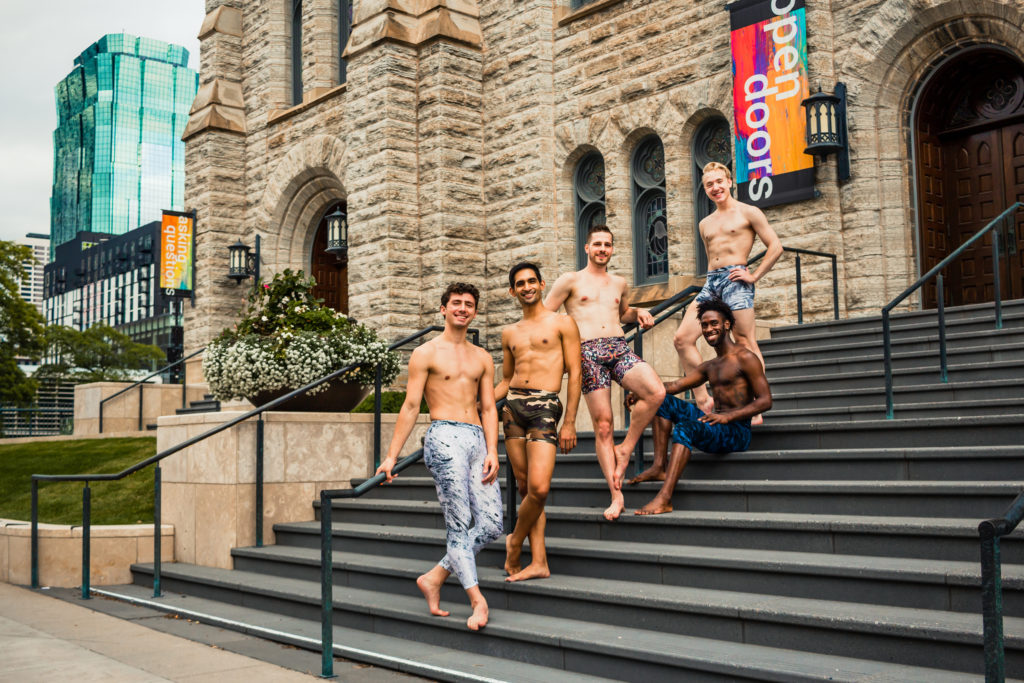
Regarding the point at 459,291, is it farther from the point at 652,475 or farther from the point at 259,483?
the point at 259,483

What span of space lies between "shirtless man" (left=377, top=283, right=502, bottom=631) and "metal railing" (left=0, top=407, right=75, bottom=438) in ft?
76.2

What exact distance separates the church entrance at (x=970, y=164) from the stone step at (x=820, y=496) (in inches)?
254

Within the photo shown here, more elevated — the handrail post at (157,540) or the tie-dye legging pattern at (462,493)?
the tie-dye legging pattern at (462,493)

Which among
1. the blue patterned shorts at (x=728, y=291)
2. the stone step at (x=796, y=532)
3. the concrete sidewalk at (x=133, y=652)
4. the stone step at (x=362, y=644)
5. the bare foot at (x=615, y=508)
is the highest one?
the blue patterned shorts at (x=728, y=291)

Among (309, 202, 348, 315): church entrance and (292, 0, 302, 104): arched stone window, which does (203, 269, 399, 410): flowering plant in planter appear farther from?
(292, 0, 302, 104): arched stone window

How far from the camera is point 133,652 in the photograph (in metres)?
6.54

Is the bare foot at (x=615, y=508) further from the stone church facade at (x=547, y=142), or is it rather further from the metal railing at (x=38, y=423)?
the metal railing at (x=38, y=423)

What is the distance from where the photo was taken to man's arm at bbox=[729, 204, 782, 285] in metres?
7.55

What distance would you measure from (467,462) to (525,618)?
1015mm

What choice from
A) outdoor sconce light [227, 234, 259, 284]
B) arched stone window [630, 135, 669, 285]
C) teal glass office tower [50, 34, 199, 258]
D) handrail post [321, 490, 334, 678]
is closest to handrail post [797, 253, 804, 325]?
arched stone window [630, 135, 669, 285]

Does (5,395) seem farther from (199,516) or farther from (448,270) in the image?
(199,516)

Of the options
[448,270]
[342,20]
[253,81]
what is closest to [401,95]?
[448,270]

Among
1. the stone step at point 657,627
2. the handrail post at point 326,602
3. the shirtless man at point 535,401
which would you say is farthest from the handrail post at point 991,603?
the handrail post at point 326,602

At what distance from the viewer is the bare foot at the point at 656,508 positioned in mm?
6672
